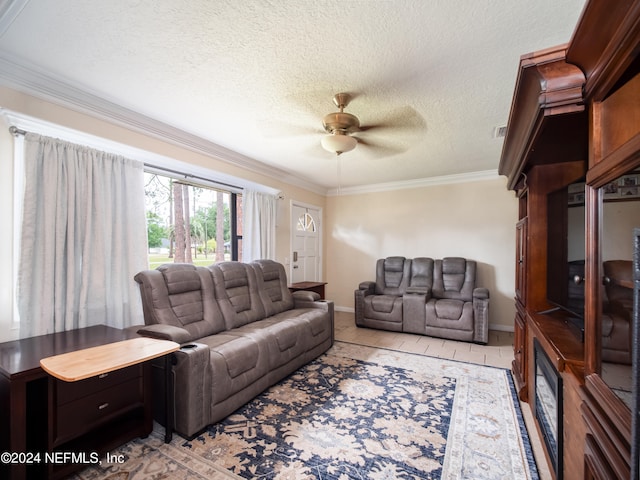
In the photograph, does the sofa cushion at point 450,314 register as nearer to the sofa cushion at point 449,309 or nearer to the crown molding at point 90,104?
the sofa cushion at point 449,309

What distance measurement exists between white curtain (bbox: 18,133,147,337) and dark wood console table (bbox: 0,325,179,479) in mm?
266

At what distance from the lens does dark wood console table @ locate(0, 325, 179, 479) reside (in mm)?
1460

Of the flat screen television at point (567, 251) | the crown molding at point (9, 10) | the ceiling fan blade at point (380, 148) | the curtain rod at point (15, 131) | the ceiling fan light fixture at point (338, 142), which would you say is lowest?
Result: the flat screen television at point (567, 251)

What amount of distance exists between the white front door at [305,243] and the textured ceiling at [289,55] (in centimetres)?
240

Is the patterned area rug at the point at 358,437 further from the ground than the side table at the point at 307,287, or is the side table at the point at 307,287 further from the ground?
the side table at the point at 307,287

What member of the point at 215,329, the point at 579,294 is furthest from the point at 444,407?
the point at 215,329

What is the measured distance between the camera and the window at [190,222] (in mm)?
3062

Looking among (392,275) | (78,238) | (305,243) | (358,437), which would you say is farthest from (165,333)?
(392,275)

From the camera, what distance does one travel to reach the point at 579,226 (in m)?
1.56

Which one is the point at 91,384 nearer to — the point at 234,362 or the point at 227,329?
the point at 234,362

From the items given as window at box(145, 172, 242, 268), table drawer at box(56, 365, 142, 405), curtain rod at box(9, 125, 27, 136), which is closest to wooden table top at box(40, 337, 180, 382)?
table drawer at box(56, 365, 142, 405)

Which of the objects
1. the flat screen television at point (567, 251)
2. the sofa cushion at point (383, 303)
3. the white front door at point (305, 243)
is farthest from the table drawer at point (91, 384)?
the sofa cushion at point (383, 303)

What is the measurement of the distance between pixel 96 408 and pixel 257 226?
2667mm

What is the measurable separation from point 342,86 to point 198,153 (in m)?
1.94
